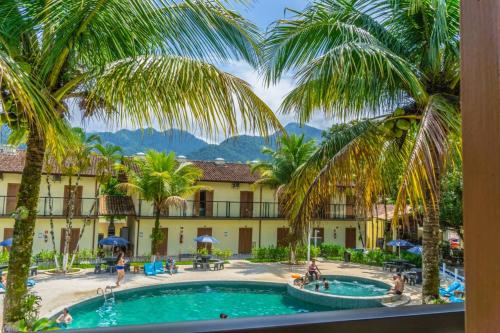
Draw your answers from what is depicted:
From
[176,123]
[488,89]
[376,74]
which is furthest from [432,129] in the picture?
[488,89]

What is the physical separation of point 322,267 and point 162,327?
794 inches

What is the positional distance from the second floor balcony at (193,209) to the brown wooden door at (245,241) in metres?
1.02

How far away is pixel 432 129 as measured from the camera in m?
4.22

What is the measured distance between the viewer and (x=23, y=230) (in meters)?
4.95

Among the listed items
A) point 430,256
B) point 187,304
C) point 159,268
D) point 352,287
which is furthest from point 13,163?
point 430,256

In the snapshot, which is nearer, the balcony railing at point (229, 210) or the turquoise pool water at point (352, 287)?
the turquoise pool water at point (352, 287)

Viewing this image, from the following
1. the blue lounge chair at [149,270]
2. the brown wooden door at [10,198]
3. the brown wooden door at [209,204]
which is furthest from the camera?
the brown wooden door at [209,204]

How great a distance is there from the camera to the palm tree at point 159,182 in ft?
67.2

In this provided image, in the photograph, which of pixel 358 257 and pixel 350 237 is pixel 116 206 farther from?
pixel 350 237

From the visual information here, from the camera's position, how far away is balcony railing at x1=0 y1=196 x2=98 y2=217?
20734 millimetres

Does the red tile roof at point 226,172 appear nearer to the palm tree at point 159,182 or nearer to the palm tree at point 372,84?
the palm tree at point 159,182

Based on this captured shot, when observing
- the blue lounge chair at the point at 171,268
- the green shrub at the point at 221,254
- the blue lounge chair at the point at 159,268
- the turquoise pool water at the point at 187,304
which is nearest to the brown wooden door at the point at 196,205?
the green shrub at the point at 221,254

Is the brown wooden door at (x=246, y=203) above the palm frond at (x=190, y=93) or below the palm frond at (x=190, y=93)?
below

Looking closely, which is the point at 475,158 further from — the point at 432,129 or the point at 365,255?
the point at 365,255
